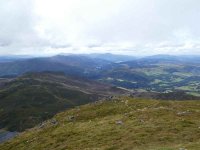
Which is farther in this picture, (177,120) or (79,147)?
(177,120)

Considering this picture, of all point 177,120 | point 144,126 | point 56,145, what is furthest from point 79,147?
point 177,120

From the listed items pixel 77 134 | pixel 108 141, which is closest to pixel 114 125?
pixel 77 134

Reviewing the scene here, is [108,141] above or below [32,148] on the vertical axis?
above

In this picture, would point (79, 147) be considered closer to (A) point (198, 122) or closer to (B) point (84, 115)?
(A) point (198, 122)

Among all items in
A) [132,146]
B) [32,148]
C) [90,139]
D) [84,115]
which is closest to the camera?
[132,146]

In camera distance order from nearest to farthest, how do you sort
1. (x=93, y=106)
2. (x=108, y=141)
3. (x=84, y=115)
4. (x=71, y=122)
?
(x=108, y=141)
(x=71, y=122)
(x=84, y=115)
(x=93, y=106)

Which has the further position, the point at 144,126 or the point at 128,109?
the point at 128,109

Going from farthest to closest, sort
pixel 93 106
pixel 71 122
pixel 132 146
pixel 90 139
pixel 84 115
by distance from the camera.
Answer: pixel 93 106 < pixel 84 115 < pixel 71 122 < pixel 90 139 < pixel 132 146

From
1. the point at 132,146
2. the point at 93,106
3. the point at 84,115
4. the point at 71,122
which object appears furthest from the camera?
the point at 93,106

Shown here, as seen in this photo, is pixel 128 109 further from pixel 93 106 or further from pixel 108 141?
pixel 108 141
